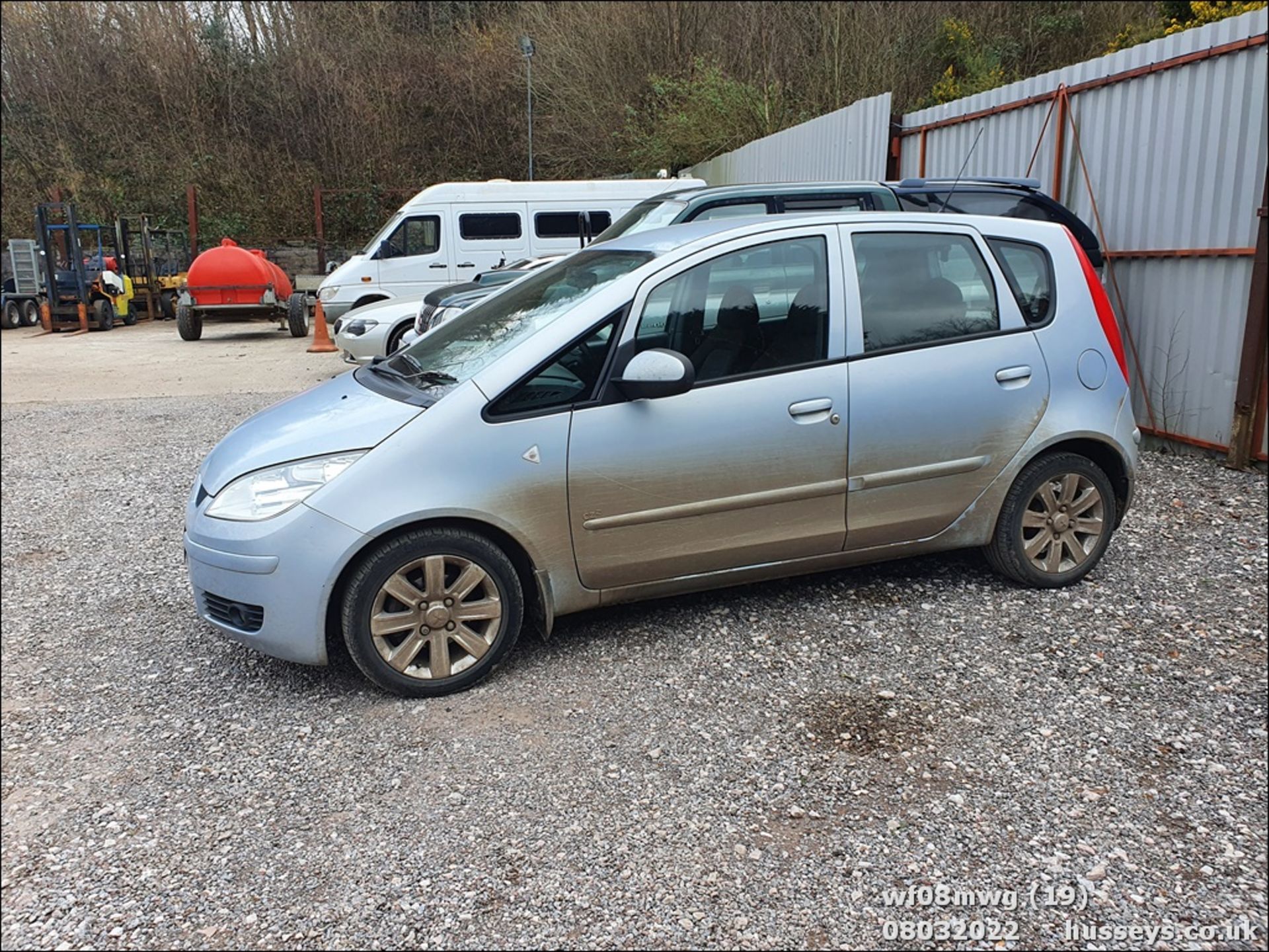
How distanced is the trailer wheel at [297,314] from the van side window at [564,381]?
14.5m

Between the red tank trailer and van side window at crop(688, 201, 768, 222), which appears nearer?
van side window at crop(688, 201, 768, 222)

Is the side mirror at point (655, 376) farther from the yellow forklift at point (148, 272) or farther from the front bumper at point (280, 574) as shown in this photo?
the yellow forklift at point (148, 272)

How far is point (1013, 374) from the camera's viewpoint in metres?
4.12

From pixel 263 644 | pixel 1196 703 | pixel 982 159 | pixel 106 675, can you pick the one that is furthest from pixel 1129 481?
pixel 982 159

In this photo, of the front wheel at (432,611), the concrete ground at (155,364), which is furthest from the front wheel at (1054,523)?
the concrete ground at (155,364)

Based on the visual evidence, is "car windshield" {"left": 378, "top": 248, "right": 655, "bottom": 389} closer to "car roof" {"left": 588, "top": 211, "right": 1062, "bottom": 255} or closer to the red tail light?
"car roof" {"left": 588, "top": 211, "right": 1062, "bottom": 255}

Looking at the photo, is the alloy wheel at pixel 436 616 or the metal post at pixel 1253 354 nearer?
the alloy wheel at pixel 436 616

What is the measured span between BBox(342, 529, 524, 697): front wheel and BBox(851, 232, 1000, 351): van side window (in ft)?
5.77

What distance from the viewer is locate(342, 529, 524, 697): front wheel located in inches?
135

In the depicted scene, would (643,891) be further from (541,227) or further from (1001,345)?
(541,227)

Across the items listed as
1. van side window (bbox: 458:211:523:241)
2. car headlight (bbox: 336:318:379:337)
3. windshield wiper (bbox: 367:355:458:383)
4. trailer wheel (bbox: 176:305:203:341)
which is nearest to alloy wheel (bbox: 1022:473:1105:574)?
windshield wiper (bbox: 367:355:458:383)

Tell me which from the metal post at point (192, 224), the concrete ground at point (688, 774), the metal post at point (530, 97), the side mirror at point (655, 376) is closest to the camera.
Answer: the concrete ground at point (688, 774)

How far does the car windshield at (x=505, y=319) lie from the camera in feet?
12.6

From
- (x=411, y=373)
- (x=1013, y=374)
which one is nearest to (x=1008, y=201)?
(x=1013, y=374)
